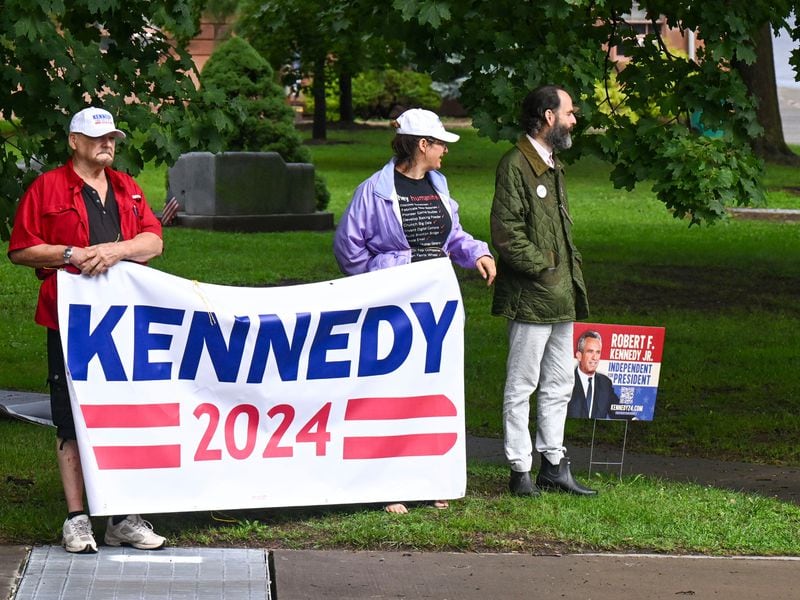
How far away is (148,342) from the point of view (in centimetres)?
611

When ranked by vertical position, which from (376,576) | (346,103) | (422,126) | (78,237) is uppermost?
(422,126)

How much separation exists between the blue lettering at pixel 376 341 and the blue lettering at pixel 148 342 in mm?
862

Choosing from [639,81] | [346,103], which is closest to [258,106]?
[639,81]

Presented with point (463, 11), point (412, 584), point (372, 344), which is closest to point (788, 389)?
point (463, 11)

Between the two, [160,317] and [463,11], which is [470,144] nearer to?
[463,11]

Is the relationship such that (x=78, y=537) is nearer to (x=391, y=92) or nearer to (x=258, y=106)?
(x=258, y=106)

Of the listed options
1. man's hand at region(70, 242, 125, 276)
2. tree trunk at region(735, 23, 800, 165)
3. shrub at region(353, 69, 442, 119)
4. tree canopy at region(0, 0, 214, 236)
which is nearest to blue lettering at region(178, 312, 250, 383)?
man's hand at region(70, 242, 125, 276)

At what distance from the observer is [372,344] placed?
256 inches

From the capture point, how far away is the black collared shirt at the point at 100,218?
233 inches

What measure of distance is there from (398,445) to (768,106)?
2451 cm

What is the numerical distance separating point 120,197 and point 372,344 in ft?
4.20

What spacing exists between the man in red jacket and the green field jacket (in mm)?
1628

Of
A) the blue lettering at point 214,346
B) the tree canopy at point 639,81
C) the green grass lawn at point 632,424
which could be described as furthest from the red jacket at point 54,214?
the tree canopy at point 639,81

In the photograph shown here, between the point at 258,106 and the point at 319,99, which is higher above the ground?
the point at 258,106
